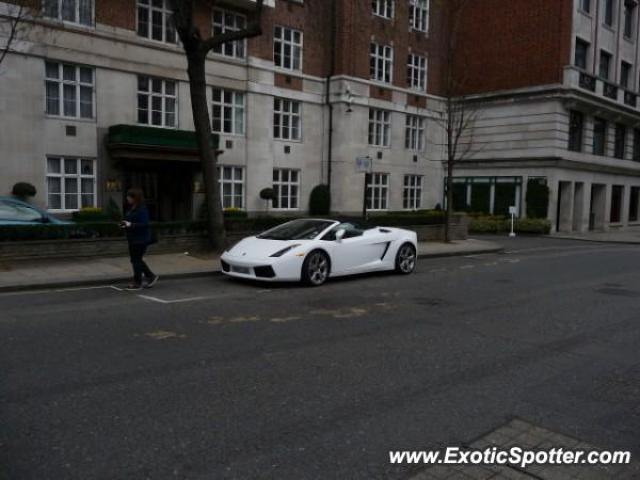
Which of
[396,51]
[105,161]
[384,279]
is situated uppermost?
[396,51]

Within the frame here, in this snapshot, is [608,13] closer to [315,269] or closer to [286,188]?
[286,188]

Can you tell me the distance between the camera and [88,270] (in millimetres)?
11938

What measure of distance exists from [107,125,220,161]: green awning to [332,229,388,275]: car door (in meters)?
9.01

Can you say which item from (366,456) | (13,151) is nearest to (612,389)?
(366,456)

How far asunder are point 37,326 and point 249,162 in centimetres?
1815

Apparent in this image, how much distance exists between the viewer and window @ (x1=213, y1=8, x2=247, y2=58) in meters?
23.8

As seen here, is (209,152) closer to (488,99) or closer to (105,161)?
(105,161)

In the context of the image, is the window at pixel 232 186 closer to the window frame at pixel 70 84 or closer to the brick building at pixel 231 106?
the brick building at pixel 231 106

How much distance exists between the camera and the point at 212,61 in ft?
76.8

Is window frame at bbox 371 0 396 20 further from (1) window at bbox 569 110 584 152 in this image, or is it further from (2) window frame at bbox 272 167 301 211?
(1) window at bbox 569 110 584 152

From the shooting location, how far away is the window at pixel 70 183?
1956cm

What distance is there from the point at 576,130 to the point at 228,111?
71.0ft

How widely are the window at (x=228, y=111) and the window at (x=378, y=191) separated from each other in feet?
25.9

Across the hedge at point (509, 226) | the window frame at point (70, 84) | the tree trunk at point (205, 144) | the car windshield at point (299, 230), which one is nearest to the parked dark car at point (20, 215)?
the tree trunk at point (205, 144)
